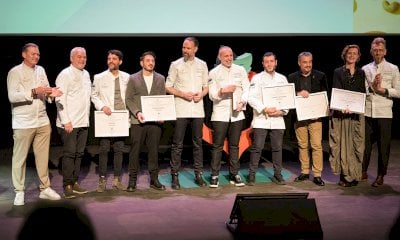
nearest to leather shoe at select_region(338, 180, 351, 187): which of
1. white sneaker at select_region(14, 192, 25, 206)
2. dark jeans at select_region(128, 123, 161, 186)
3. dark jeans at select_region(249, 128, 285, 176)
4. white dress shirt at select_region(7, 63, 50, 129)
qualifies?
dark jeans at select_region(249, 128, 285, 176)

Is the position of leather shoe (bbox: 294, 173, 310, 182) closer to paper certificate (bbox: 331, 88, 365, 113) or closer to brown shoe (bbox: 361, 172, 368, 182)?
brown shoe (bbox: 361, 172, 368, 182)

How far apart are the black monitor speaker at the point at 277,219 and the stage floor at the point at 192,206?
0.95ft

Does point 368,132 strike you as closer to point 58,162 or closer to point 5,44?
point 58,162

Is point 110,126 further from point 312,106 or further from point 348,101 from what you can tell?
point 348,101

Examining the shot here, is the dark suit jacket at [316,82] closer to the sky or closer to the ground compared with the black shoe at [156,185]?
closer to the sky

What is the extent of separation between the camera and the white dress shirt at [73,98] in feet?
18.4

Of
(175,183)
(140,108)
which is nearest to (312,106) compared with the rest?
(175,183)

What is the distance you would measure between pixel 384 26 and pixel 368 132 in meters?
1.74

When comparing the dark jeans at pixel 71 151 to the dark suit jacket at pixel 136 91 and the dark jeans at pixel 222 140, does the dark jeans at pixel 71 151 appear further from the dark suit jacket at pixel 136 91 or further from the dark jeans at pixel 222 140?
the dark jeans at pixel 222 140

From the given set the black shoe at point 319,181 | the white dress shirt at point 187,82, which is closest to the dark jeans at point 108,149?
the white dress shirt at point 187,82

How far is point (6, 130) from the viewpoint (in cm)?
888

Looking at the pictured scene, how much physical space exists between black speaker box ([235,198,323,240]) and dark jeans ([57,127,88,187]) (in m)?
2.23

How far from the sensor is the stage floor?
4.61 metres

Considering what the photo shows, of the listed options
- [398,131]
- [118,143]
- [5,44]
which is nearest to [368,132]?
[118,143]
